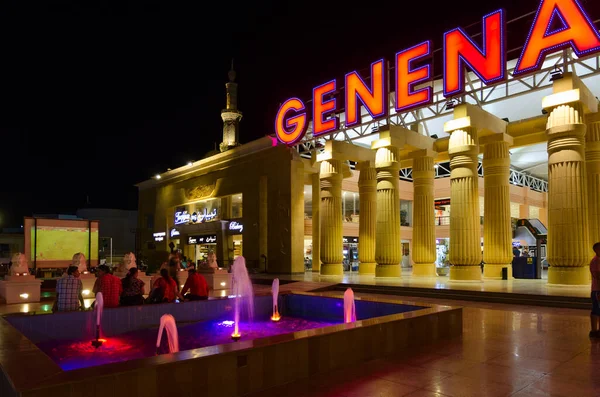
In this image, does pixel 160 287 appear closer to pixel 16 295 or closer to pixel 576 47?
pixel 16 295

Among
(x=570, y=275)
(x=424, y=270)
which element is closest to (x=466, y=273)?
(x=570, y=275)

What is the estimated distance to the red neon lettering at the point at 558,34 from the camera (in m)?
15.3

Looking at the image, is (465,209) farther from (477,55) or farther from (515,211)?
(515,211)

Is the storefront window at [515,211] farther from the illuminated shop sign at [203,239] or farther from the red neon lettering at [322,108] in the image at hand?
the illuminated shop sign at [203,239]

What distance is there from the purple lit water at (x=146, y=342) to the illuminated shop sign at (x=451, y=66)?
37.8 feet

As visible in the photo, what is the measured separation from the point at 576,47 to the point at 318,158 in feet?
44.0

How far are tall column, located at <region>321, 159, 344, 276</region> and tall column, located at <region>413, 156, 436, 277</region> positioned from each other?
414cm

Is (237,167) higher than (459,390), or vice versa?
(237,167)

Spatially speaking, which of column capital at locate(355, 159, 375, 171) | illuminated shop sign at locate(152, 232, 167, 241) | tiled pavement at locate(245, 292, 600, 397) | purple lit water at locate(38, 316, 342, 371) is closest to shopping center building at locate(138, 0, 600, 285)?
column capital at locate(355, 159, 375, 171)

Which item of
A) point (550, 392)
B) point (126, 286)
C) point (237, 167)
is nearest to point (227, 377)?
point (550, 392)

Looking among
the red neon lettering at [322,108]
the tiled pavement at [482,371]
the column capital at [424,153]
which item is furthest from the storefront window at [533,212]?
the tiled pavement at [482,371]

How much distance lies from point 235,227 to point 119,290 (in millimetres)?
22573

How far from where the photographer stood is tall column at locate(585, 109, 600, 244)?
18969 millimetres

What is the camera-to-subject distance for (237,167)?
3403 centimetres
